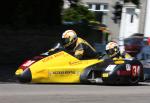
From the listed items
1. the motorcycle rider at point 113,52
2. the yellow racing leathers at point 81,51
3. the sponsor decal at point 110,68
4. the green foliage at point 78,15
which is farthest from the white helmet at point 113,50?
the green foliage at point 78,15

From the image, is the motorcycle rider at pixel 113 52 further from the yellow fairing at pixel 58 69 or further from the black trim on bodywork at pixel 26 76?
the black trim on bodywork at pixel 26 76

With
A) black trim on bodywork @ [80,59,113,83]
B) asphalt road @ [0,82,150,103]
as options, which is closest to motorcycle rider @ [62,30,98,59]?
black trim on bodywork @ [80,59,113,83]

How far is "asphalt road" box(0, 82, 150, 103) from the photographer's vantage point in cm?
1257

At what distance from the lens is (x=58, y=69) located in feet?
51.2

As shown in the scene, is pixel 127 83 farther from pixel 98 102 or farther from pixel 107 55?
pixel 98 102

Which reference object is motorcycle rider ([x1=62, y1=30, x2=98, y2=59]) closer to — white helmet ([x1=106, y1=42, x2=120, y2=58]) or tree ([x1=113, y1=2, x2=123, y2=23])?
white helmet ([x1=106, y1=42, x2=120, y2=58])

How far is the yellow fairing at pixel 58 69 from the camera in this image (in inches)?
607

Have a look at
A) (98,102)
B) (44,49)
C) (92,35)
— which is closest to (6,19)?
(44,49)

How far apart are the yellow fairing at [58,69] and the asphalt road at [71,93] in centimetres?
24

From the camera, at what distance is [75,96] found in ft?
43.3

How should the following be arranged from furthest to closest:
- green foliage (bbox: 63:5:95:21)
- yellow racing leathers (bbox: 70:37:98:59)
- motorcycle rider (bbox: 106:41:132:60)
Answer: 1. green foliage (bbox: 63:5:95:21)
2. motorcycle rider (bbox: 106:41:132:60)
3. yellow racing leathers (bbox: 70:37:98:59)

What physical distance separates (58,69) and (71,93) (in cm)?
195

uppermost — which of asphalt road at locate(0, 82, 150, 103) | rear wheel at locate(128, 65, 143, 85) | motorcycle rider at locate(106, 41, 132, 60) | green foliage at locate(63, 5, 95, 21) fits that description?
green foliage at locate(63, 5, 95, 21)

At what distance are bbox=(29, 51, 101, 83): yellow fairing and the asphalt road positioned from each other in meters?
0.24
